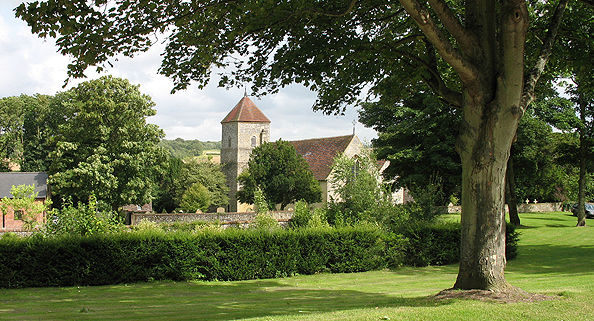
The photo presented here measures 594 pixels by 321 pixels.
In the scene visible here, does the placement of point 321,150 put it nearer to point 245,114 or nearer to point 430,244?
point 245,114

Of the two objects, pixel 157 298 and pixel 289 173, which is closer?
pixel 157 298

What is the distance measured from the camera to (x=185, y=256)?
48.2ft

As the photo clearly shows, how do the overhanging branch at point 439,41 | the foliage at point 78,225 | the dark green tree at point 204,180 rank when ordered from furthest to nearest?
the dark green tree at point 204,180
the foliage at point 78,225
the overhanging branch at point 439,41

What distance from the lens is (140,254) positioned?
14352mm

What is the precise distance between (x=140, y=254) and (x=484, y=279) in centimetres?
1029

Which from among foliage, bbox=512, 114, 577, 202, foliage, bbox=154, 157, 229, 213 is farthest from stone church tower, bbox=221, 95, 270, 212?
foliage, bbox=512, 114, 577, 202

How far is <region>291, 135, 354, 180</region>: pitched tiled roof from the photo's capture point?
56.8 meters

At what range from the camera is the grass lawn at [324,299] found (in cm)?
673

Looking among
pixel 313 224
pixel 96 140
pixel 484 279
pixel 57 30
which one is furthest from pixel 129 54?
pixel 96 140

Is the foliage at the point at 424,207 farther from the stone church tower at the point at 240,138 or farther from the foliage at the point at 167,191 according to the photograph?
the stone church tower at the point at 240,138

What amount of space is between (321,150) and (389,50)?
164 ft

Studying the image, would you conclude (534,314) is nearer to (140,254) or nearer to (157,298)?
(157,298)

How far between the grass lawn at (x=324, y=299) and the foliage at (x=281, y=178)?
31302mm

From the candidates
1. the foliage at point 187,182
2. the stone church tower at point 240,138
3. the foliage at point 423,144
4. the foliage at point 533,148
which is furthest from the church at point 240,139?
the foliage at point 423,144
